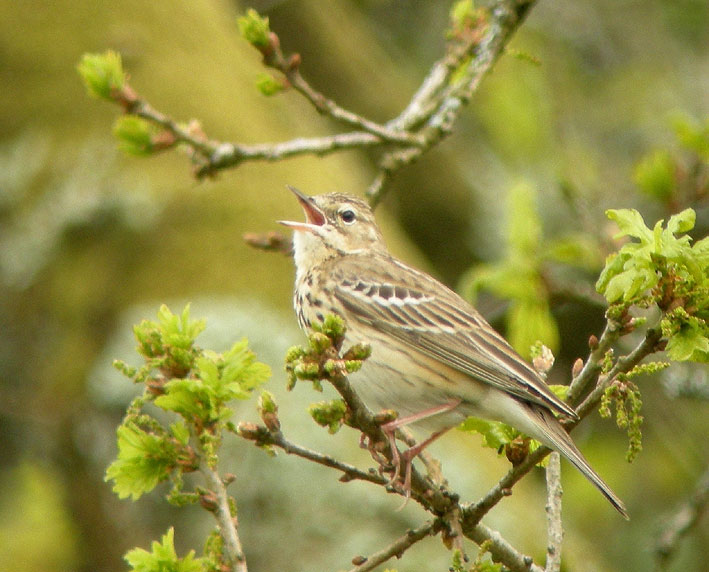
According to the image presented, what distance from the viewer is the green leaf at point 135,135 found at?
13.7 feet

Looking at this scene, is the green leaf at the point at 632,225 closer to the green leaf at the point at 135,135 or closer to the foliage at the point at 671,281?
the foliage at the point at 671,281

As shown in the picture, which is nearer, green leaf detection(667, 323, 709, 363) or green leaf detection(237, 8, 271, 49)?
green leaf detection(667, 323, 709, 363)

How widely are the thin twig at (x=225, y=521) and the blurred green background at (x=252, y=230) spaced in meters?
2.34

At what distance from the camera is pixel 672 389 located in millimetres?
5000

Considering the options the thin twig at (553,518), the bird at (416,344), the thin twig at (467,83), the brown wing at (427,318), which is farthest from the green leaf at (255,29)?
the thin twig at (553,518)

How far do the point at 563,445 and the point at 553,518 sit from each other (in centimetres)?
38

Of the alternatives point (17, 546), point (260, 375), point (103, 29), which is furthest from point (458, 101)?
point (17, 546)

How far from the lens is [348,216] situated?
5.26 metres

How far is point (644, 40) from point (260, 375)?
727 cm

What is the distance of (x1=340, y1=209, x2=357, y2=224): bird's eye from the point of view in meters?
5.24

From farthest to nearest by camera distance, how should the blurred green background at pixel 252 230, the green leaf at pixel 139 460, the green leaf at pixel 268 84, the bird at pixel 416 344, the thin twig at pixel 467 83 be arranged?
the blurred green background at pixel 252 230
the thin twig at pixel 467 83
the green leaf at pixel 268 84
the bird at pixel 416 344
the green leaf at pixel 139 460

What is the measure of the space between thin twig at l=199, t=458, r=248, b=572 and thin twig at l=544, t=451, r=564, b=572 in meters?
0.84

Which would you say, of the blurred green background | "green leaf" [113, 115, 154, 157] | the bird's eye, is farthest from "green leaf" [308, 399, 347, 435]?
the bird's eye

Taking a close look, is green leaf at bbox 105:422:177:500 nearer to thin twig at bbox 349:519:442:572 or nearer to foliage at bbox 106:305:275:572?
foliage at bbox 106:305:275:572
